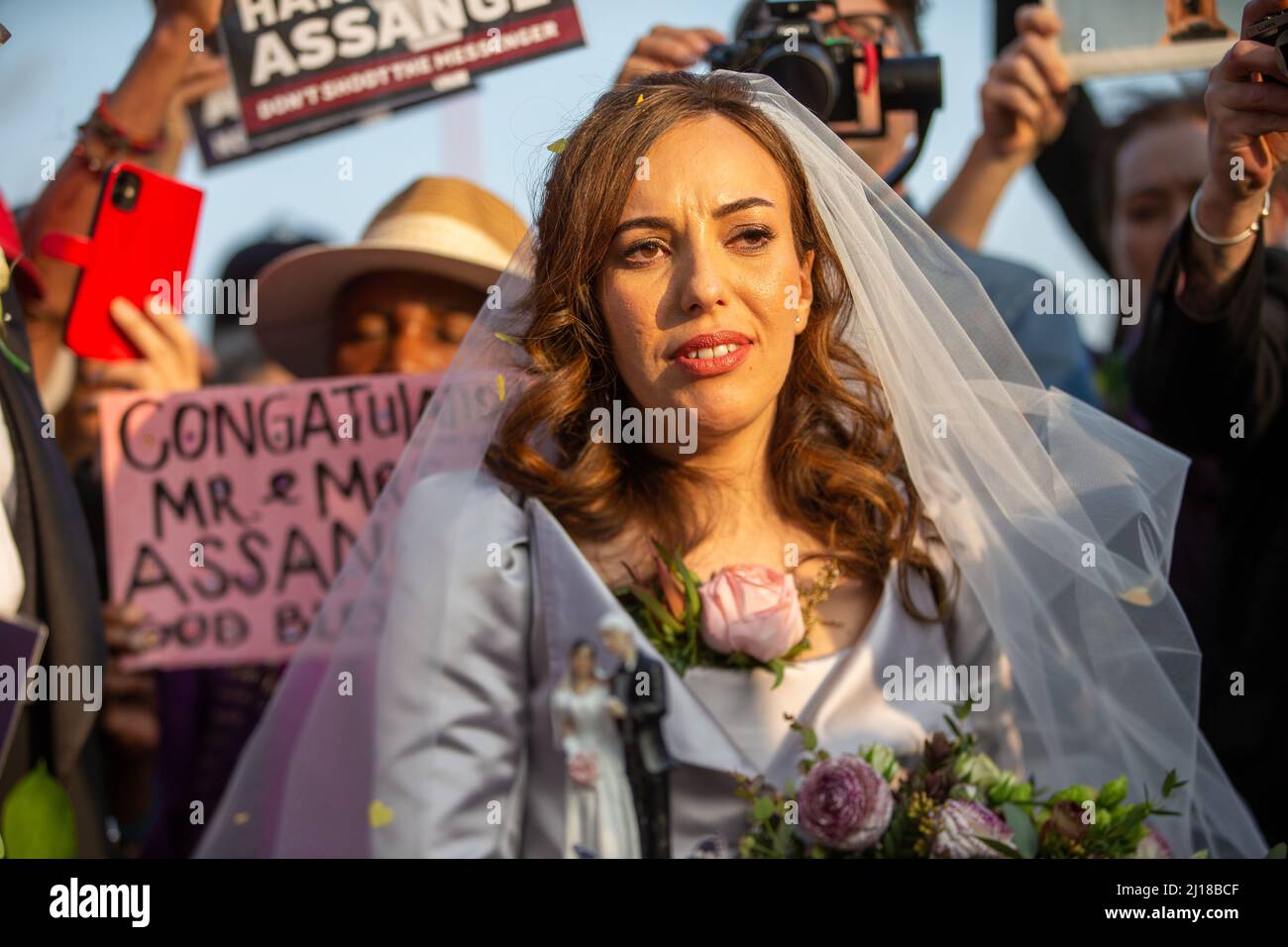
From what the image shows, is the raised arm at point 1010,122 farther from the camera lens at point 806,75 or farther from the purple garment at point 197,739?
the purple garment at point 197,739

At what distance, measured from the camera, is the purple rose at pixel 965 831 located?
1965 millimetres

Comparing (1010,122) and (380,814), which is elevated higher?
(1010,122)

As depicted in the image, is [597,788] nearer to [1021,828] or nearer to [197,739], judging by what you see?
[1021,828]

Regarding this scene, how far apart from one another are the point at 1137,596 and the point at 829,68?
1.13 m

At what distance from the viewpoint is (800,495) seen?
7.72ft

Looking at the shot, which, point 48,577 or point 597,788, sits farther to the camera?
point 48,577

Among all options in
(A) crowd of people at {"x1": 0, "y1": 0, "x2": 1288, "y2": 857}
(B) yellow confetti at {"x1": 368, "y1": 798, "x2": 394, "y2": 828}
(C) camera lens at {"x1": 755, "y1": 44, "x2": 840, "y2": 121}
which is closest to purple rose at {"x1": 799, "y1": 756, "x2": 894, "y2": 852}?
(B) yellow confetti at {"x1": 368, "y1": 798, "x2": 394, "y2": 828}

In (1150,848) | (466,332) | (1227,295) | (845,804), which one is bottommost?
(1150,848)

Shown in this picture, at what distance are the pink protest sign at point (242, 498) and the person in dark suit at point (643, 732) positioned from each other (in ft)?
3.19

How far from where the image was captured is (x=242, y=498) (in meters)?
2.91

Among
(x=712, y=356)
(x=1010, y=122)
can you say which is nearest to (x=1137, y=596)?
(x=712, y=356)
